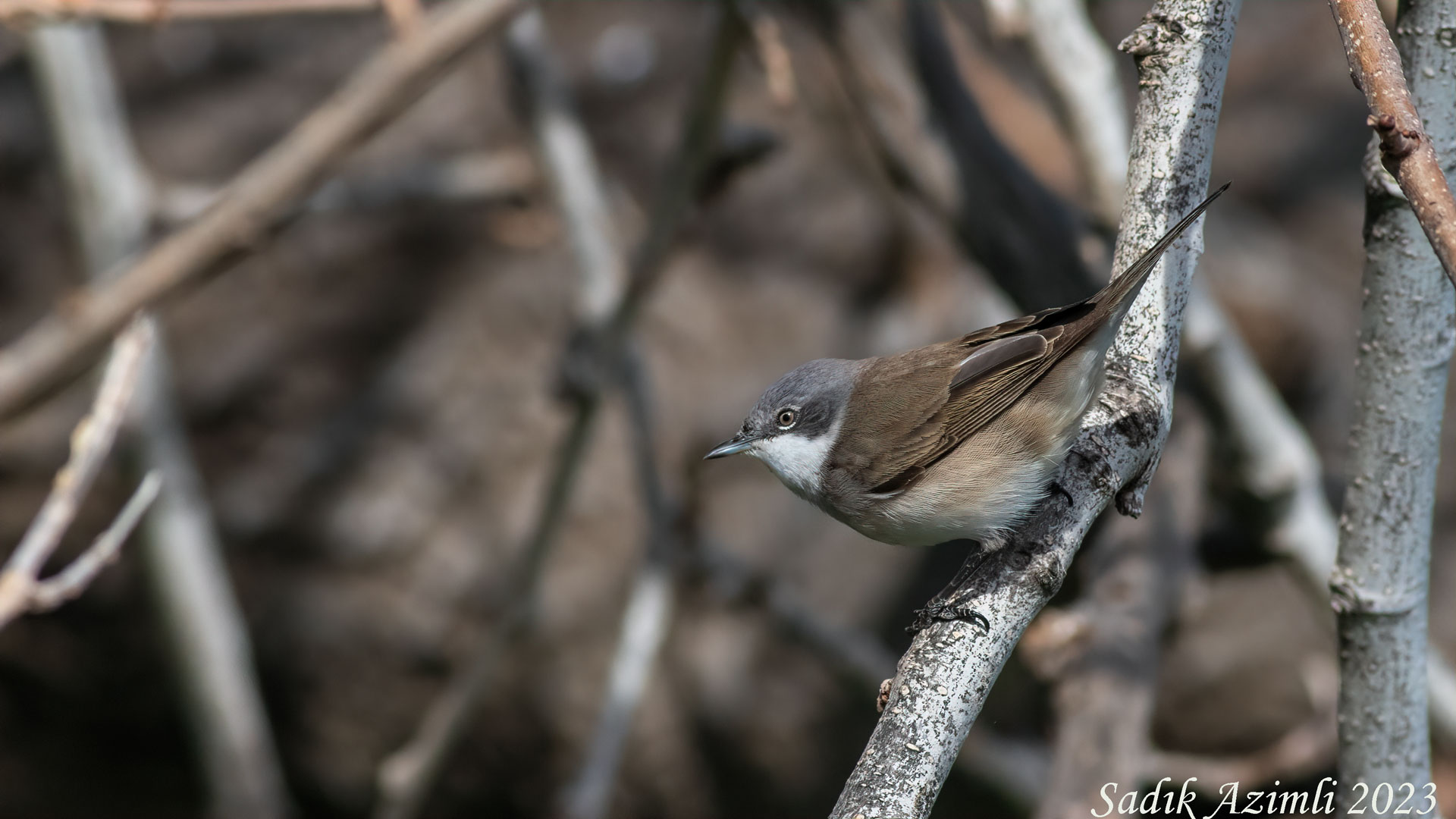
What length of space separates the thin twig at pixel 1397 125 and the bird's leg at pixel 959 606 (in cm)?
95

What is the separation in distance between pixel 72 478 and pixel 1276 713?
591cm

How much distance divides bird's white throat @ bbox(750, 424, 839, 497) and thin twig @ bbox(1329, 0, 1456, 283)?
188cm

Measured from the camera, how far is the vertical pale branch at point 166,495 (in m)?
5.30

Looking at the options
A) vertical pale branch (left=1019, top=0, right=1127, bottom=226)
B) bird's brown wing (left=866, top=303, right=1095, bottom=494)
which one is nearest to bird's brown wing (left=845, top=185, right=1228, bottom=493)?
bird's brown wing (left=866, top=303, right=1095, bottom=494)

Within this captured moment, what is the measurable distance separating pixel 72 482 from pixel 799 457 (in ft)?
6.41

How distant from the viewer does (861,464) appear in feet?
10.4

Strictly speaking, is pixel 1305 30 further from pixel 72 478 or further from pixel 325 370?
pixel 72 478

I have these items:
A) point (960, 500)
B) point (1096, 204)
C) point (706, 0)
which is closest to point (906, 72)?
point (1096, 204)

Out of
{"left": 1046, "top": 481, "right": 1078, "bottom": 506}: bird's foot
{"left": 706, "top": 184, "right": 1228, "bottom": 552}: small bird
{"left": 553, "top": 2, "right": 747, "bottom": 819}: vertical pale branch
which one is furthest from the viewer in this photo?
{"left": 553, "top": 2, "right": 747, "bottom": 819}: vertical pale branch

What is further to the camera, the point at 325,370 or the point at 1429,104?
the point at 325,370

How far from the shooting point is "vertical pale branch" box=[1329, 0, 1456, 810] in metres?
2.28

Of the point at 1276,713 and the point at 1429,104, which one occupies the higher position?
the point at 1429,104

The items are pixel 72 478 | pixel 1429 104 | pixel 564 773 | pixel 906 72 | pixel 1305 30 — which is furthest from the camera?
pixel 1305 30

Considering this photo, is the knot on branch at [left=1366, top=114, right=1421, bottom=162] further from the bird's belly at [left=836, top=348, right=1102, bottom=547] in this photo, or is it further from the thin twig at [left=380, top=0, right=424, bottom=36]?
the thin twig at [left=380, top=0, right=424, bottom=36]
